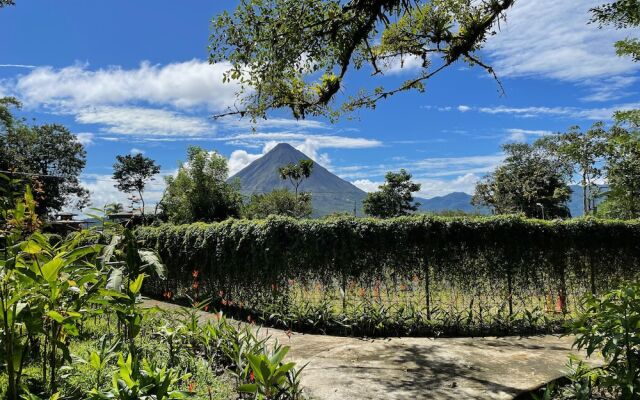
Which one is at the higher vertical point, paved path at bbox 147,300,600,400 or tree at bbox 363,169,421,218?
tree at bbox 363,169,421,218

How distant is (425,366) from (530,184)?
54279mm

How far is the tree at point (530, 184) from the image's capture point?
5256 cm

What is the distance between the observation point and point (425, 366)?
5301 mm

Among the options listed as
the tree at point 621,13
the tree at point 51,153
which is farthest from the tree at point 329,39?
the tree at point 51,153

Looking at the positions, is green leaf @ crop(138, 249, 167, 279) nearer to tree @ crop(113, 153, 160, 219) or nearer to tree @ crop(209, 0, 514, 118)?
tree @ crop(209, 0, 514, 118)

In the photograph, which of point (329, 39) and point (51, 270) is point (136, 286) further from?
point (329, 39)

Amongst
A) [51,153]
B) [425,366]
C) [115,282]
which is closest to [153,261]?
[115,282]

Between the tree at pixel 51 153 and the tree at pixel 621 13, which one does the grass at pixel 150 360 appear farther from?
the tree at pixel 51 153

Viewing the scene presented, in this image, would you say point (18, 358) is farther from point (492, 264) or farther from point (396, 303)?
point (492, 264)

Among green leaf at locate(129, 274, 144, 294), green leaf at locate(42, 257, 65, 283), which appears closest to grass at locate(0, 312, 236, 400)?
green leaf at locate(129, 274, 144, 294)

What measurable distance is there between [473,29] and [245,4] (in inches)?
138

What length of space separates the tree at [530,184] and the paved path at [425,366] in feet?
160

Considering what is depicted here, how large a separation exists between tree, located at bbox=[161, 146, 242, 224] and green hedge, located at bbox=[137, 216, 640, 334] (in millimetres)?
21528

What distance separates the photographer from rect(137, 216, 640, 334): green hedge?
8164 millimetres
